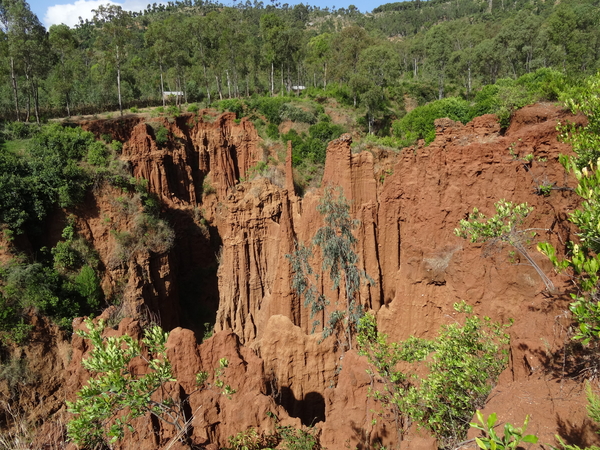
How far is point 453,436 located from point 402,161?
10.9 meters

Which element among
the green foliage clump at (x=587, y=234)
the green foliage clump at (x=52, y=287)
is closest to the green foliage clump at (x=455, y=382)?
the green foliage clump at (x=587, y=234)

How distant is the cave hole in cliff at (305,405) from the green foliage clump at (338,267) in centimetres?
263

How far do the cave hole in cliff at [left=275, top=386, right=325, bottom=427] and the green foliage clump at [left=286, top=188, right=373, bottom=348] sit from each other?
263cm

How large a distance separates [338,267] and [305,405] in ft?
20.1

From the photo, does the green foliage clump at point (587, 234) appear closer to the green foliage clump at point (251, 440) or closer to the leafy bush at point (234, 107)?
the green foliage clump at point (251, 440)

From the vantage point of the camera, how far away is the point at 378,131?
39281 mm

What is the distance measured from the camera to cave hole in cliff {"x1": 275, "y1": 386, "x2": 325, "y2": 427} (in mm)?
15328

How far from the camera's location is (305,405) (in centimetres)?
1555

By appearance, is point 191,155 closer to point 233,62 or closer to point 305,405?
point 233,62

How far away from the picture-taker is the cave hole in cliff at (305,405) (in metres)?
15.3

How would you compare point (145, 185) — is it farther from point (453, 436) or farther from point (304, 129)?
point (453, 436)

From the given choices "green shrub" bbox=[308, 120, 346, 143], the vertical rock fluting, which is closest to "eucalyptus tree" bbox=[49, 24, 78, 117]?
the vertical rock fluting

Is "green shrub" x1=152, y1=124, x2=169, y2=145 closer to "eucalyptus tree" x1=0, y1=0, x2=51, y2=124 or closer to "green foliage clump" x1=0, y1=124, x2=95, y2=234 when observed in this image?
"green foliage clump" x1=0, y1=124, x2=95, y2=234

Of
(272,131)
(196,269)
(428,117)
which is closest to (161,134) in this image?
(272,131)
